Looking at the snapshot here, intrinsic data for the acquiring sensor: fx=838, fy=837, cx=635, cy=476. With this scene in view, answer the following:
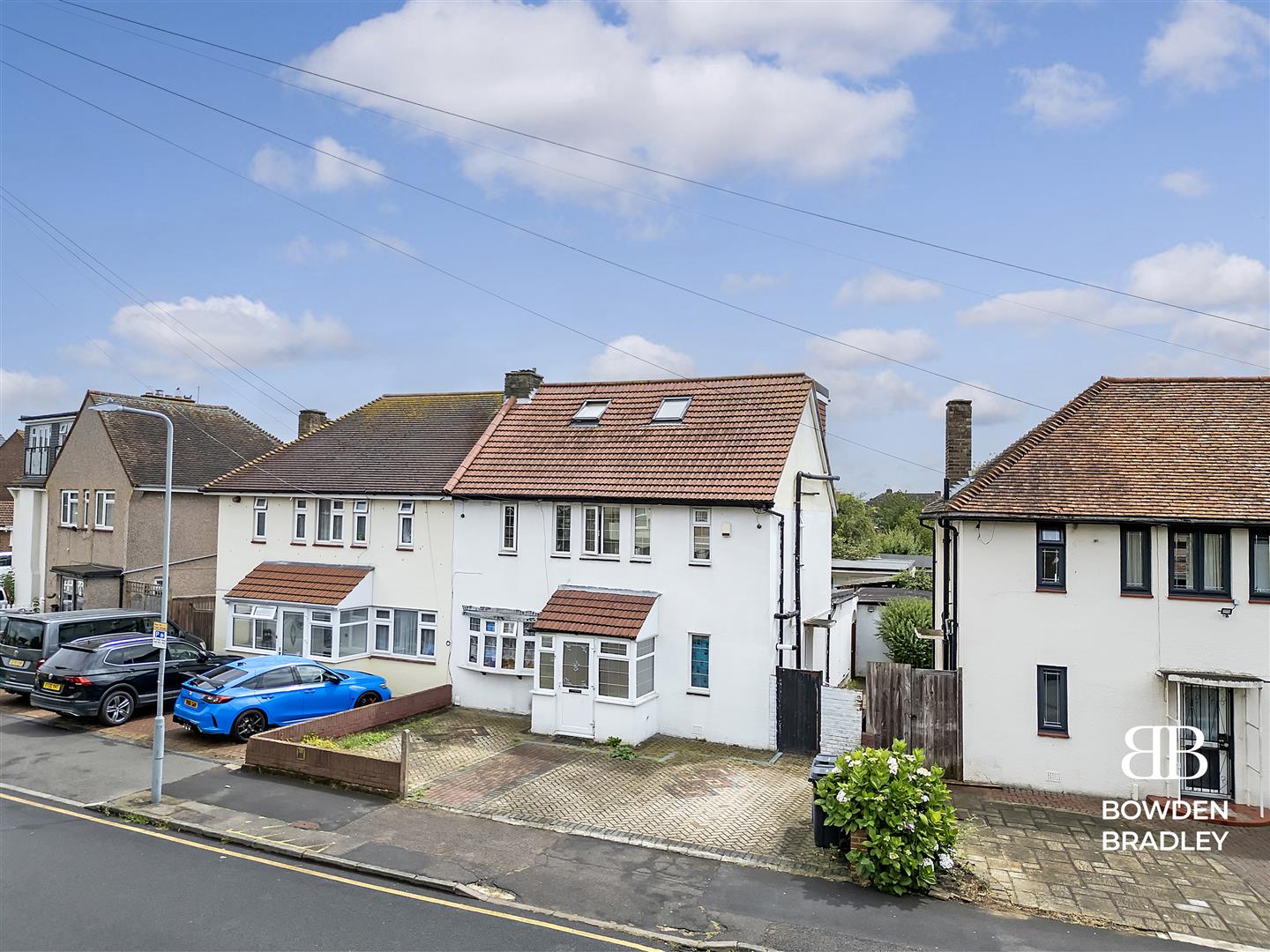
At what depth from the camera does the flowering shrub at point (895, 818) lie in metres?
11.2

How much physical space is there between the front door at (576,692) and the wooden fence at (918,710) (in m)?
6.01

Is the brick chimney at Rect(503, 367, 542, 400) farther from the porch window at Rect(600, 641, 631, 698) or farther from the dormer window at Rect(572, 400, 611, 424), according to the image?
the porch window at Rect(600, 641, 631, 698)

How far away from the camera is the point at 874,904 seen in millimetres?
10930

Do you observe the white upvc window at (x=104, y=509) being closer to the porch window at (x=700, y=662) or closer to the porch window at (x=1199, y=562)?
the porch window at (x=700, y=662)

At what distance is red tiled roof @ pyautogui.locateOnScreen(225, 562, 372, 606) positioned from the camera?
2258cm

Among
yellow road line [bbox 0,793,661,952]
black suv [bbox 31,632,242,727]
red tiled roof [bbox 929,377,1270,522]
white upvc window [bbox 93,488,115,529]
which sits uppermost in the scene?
red tiled roof [bbox 929,377,1270,522]

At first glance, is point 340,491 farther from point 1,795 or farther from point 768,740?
point 768,740

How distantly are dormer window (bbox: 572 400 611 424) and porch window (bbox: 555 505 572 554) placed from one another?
3.04 metres

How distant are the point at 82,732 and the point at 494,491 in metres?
10.6

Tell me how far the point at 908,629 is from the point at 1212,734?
31.1 ft

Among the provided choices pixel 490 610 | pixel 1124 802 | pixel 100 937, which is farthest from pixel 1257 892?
pixel 490 610

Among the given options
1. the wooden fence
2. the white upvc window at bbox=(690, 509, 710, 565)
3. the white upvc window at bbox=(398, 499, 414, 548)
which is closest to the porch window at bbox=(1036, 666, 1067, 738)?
the wooden fence

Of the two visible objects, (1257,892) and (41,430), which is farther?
(41,430)

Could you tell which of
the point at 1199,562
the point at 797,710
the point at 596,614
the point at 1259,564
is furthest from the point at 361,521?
the point at 1259,564
